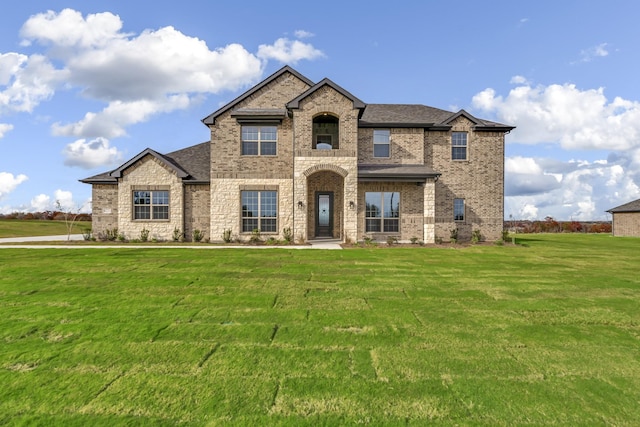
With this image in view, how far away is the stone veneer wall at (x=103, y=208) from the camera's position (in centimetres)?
2022

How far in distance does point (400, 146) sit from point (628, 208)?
94.9 feet

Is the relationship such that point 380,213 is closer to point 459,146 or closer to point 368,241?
point 368,241

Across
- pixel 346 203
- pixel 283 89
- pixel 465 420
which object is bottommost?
pixel 465 420

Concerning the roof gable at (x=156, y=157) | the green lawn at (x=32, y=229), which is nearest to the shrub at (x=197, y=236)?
the roof gable at (x=156, y=157)

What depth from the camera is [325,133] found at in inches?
821

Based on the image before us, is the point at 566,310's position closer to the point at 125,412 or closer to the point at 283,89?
the point at 125,412

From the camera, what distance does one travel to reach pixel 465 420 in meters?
3.23

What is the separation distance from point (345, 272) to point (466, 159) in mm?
14740

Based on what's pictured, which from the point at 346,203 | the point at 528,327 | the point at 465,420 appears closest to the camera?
the point at 465,420

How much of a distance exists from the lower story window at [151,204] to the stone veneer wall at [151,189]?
259 millimetres

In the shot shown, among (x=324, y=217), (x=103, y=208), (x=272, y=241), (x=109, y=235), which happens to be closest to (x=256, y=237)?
(x=272, y=241)

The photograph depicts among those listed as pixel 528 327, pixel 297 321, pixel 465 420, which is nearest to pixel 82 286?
pixel 297 321

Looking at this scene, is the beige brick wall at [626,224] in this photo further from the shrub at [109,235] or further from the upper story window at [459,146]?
the shrub at [109,235]

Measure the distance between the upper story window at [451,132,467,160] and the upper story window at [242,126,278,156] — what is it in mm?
11307
